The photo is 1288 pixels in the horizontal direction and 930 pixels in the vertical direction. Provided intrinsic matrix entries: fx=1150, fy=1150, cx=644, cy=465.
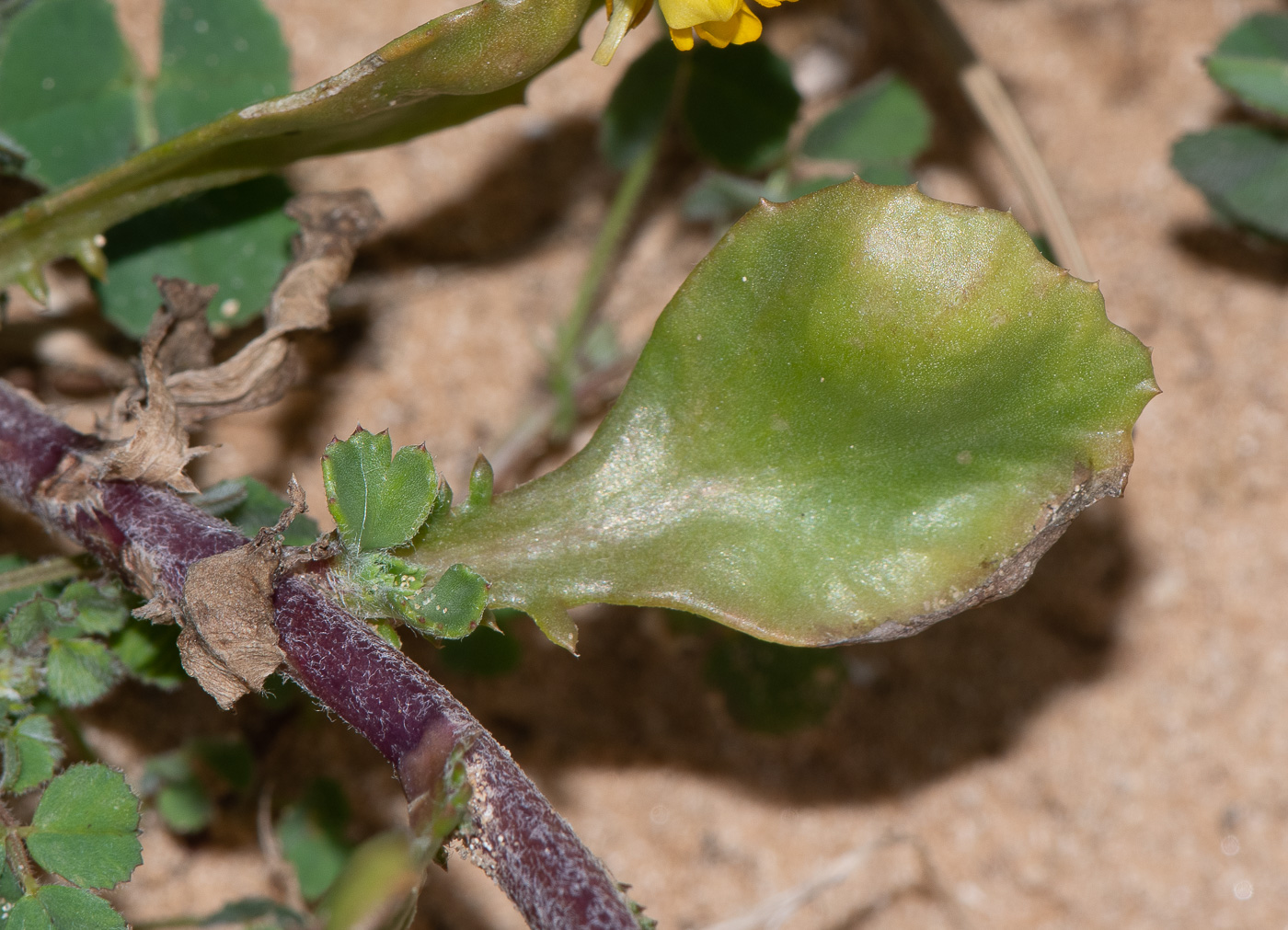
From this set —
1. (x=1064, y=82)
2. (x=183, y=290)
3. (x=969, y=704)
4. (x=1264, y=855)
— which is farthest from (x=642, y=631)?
(x=1064, y=82)

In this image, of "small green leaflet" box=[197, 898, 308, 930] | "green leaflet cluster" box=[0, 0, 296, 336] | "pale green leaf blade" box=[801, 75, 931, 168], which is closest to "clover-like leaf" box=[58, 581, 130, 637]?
"green leaflet cluster" box=[0, 0, 296, 336]

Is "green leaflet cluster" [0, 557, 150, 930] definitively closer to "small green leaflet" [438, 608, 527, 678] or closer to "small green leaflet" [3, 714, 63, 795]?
"small green leaflet" [3, 714, 63, 795]

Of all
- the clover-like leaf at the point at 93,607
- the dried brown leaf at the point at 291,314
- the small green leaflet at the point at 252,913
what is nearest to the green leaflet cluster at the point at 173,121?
the dried brown leaf at the point at 291,314

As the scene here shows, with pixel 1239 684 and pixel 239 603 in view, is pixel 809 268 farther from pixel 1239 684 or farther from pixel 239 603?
pixel 1239 684

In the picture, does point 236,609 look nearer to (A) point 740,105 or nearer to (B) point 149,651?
(B) point 149,651

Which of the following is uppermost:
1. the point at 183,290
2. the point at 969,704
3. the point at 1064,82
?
the point at 183,290

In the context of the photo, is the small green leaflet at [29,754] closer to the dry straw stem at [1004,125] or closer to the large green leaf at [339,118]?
the large green leaf at [339,118]

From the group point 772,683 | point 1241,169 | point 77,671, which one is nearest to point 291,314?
point 77,671
